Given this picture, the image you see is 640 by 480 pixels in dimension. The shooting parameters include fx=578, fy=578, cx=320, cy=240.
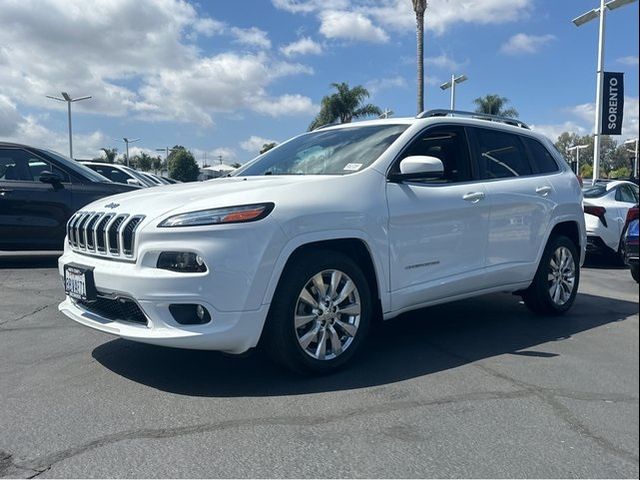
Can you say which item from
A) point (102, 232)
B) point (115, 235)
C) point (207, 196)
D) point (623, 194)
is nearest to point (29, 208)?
point (102, 232)

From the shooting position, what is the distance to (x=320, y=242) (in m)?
3.85

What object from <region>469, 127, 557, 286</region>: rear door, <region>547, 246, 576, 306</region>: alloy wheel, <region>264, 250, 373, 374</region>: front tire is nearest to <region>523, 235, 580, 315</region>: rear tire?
<region>547, 246, 576, 306</region>: alloy wheel

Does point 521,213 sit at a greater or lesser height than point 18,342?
greater

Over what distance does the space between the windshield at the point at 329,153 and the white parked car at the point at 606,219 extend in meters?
6.18

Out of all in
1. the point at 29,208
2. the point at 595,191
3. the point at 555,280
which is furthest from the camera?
the point at 595,191

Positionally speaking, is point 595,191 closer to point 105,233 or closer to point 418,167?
point 418,167

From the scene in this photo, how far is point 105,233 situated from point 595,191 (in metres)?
8.87

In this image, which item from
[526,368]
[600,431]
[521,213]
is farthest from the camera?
[521,213]

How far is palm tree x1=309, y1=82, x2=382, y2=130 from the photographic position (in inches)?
1534

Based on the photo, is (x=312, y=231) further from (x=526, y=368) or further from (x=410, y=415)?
(x=526, y=368)

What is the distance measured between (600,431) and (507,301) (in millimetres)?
3537

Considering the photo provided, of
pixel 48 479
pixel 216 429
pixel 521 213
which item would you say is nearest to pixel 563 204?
pixel 521 213

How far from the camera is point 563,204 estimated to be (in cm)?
566

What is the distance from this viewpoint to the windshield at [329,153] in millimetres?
4354
